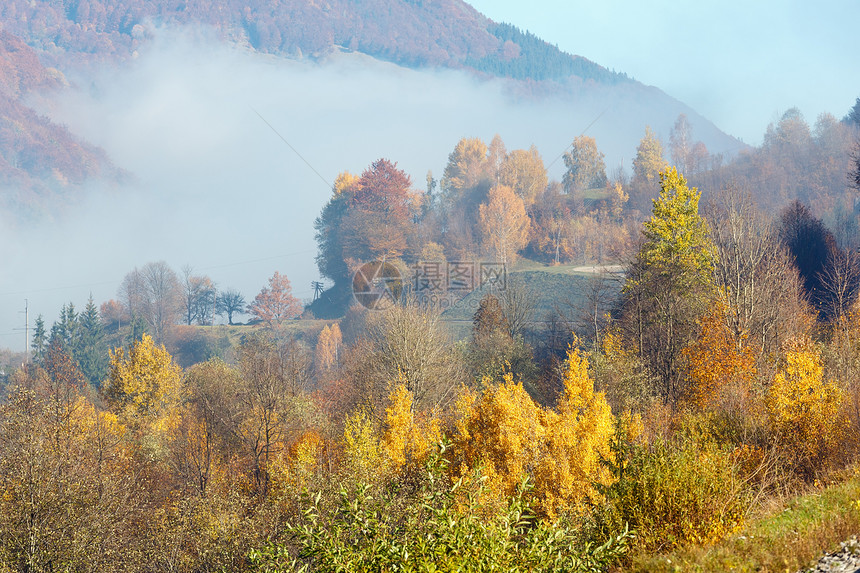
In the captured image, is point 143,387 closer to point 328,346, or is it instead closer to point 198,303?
point 328,346

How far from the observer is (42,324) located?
4550 inches

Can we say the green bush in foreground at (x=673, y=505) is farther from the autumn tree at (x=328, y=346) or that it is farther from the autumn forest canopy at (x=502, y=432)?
the autumn tree at (x=328, y=346)

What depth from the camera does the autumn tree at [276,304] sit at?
461ft

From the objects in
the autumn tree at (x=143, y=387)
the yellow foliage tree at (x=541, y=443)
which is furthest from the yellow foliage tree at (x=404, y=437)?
the autumn tree at (x=143, y=387)

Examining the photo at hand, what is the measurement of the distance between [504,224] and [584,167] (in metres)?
32.9

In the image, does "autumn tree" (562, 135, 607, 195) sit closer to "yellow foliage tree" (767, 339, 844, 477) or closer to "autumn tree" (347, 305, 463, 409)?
"autumn tree" (347, 305, 463, 409)

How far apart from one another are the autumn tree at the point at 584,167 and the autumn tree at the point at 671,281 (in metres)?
115

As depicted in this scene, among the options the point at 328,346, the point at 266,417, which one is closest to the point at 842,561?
the point at 266,417

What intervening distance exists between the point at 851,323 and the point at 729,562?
119ft

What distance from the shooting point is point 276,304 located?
473ft

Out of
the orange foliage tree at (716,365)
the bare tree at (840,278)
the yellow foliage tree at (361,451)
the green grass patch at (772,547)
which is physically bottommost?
the yellow foliage tree at (361,451)

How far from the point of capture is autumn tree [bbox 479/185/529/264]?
132 metres

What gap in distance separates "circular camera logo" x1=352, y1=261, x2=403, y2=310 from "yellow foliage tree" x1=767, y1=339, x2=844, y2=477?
9362cm

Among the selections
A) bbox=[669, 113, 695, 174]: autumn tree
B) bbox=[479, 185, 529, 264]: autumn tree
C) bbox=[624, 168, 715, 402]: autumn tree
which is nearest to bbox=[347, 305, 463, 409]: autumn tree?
bbox=[624, 168, 715, 402]: autumn tree
